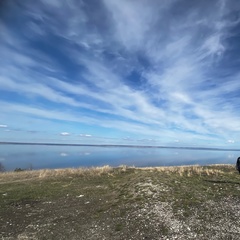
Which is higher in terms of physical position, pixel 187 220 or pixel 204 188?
pixel 204 188

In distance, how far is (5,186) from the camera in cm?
2862

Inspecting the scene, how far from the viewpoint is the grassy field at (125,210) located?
1435 cm

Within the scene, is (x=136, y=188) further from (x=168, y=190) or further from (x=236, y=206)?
(x=236, y=206)

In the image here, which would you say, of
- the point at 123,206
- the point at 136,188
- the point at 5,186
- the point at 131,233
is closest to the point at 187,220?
the point at 131,233

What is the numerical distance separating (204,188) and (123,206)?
8.74 metres

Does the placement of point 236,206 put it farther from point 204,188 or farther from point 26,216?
point 26,216

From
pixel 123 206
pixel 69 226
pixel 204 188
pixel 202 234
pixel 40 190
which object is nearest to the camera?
pixel 202 234

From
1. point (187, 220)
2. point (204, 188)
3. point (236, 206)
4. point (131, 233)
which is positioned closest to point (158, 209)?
point (187, 220)

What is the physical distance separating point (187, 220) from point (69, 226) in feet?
22.7

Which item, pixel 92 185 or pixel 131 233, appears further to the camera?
pixel 92 185

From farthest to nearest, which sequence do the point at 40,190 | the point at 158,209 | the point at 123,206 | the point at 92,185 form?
the point at 92,185 < the point at 40,190 < the point at 123,206 < the point at 158,209

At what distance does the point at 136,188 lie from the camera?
23.2m

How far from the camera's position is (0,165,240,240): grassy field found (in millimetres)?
14352

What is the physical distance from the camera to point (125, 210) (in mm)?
17891
